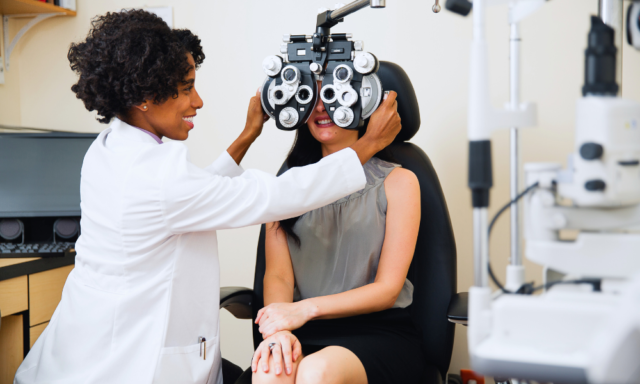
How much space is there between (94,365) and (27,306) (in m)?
0.50

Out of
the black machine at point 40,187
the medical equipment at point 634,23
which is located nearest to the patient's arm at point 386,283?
the medical equipment at point 634,23

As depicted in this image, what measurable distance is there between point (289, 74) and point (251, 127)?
242 mm

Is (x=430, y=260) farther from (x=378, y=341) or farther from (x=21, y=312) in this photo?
(x=21, y=312)

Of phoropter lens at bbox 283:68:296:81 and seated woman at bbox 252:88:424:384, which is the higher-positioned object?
phoropter lens at bbox 283:68:296:81

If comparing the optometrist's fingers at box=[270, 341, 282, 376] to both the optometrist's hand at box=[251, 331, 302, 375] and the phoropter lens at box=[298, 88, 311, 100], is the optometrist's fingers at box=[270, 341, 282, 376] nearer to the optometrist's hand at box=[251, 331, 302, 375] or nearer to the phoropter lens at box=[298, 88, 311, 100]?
the optometrist's hand at box=[251, 331, 302, 375]

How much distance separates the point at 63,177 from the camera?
6.07ft

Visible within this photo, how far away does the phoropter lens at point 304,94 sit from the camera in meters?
1.27

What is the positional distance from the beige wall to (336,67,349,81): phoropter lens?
2.22 feet

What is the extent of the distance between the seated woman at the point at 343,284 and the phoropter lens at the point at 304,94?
10cm

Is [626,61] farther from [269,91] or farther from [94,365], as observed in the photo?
[94,365]

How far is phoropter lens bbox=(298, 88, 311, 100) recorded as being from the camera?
1.27 m

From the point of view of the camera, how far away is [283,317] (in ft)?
3.92

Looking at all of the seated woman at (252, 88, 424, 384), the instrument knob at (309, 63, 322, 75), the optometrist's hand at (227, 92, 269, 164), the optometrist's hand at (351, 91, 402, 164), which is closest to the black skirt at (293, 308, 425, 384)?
the seated woman at (252, 88, 424, 384)

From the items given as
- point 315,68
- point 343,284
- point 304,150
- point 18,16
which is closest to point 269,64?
point 315,68
